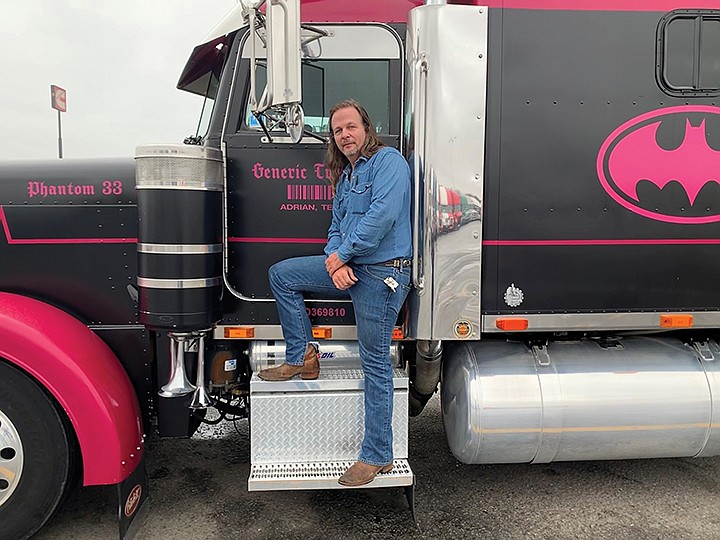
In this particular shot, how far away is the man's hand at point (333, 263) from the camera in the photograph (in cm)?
271

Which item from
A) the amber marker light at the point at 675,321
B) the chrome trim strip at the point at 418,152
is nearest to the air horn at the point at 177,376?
the chrome trim strip at the point at 418,152

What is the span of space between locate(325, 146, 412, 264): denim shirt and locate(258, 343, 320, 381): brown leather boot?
0.54 metres

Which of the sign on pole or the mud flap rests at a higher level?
the sign on pole

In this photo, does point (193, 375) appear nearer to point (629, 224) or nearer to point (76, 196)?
point (76, 196)

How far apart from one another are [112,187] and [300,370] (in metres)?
1.33

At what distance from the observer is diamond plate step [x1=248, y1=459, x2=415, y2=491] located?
9.18 feet

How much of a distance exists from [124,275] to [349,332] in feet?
3.94

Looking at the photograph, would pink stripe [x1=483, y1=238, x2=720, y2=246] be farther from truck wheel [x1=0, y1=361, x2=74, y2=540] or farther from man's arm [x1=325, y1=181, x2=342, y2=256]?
truck wheel [x1=0, y1=361, x2=74, y2=540]

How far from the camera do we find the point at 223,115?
3.03m

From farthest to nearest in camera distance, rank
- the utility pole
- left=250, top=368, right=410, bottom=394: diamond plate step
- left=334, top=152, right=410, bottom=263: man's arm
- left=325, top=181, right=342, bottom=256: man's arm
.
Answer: the utility pole < left=250, top=368, right=410, bottom=394: diamond plate step < left=325, top=181, right=342, bottom=256: man's arm < left=334, top=152, right=410, bottom=263: man's arm

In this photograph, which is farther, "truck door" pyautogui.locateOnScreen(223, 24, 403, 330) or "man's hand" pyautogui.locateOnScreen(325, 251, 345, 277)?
"truck door" pyautogui.locateOnScreen(223, 24, 403, 330)

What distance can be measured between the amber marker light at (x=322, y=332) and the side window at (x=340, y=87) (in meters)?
1.00

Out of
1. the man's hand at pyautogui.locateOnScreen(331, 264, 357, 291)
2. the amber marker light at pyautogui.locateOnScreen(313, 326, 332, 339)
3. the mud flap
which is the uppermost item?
the man's hand at pyautogui.locateOnScreen(331, 264, 357, 291)

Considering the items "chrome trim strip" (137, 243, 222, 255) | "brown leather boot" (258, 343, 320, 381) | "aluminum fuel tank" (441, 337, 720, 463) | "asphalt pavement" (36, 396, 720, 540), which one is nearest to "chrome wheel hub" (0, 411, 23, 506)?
"asphalt pavement" (36, 396, 720, 540)
